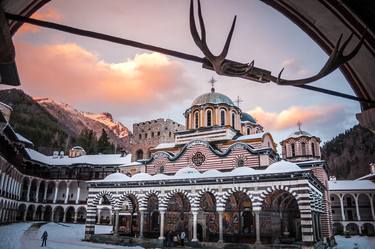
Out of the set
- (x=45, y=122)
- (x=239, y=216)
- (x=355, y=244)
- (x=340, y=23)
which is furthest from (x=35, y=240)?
(x=45, y=122)

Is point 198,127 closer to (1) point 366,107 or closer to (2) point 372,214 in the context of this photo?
(1) point 366,107

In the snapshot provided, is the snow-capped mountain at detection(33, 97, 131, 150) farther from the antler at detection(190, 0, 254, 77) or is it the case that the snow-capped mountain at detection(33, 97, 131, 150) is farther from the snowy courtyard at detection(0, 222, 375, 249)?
the antler at detection(190, 0, 254, 77)

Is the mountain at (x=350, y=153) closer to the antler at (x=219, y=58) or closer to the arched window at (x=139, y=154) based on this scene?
the arched window at (x=139, y=154)

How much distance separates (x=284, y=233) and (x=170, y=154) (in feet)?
39.9

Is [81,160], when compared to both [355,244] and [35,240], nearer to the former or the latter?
[35,240]

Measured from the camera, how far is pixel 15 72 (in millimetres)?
3092

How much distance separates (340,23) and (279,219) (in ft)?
69.7

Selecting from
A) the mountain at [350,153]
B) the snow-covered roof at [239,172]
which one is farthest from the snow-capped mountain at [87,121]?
the snow-covered roof at [239,172]

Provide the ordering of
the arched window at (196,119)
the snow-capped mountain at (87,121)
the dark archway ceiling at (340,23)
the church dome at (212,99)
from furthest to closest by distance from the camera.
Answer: the snow-capped mountain at (87,121) → the arched window at (196,119) → the church dome at (212,99) → the dark archway ceiling at (340,23)

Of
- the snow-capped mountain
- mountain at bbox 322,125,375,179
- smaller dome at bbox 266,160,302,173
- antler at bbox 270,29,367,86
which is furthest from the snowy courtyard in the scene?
the snow-capped mountain

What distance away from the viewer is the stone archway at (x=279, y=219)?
2153 cm

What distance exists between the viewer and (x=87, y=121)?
158875mm

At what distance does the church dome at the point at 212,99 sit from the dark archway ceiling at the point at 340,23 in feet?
86.6

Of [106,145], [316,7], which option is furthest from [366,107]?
[106,145]
